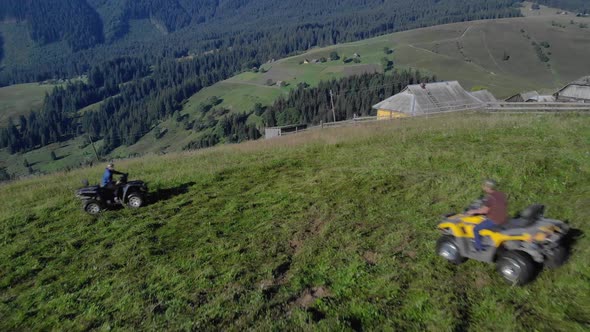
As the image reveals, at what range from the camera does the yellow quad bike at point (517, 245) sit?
7172mm

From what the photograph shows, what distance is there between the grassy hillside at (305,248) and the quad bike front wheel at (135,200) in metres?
0.47

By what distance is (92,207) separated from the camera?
14.0m

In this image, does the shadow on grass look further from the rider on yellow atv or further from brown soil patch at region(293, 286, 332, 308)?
brown soil patch at region(293, 286, 332, 308)

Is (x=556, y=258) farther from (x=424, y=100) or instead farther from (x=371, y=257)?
(x=424, y=100)

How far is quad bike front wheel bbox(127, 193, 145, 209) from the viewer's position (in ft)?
47.0

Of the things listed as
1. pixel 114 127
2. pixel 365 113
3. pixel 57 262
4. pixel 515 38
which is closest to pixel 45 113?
pixel 114 127

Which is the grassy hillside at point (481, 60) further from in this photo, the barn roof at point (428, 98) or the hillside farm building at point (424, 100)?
the hillside farm building at point (424, 100)

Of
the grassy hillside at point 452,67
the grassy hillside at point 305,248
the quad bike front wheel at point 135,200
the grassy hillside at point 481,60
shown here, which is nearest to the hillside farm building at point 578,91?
the grassy hillside at point 305,248

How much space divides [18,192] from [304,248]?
61.0ft

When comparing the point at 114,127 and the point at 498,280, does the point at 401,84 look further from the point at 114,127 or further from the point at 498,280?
the point at 114,127

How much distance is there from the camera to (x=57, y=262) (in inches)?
417

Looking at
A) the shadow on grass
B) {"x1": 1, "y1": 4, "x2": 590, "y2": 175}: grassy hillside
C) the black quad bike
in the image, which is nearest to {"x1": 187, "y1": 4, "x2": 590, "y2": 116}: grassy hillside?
{"x1": 1, "y1": 4, "x2": 590, "y2": 175}: grassy hillside

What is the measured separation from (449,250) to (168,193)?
1252 centimetres

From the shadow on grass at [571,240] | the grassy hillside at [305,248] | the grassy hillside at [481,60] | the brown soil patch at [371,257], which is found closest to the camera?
the grassy hillside at [305,248]
